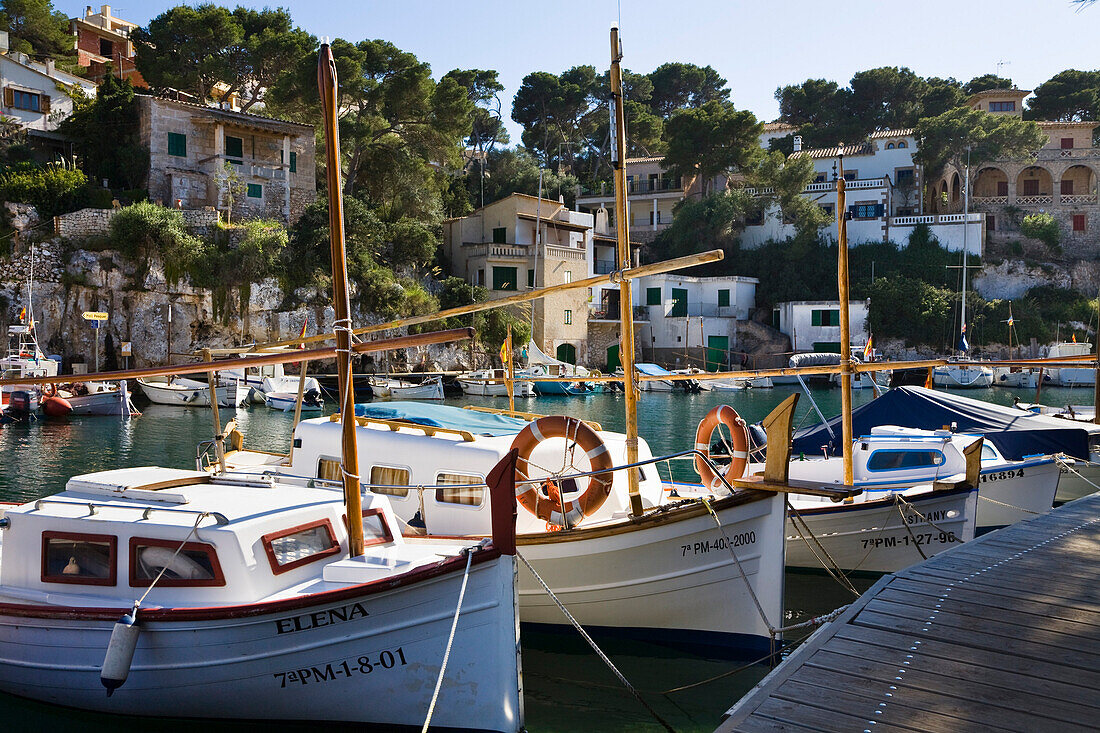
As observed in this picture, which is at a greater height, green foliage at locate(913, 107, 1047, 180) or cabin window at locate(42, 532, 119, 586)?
green foliage at locate(913, 107, 1047, 180)

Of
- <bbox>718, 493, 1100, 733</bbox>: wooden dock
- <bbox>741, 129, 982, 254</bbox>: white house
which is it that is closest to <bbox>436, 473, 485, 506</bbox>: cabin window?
<bbox>718, 493, 1100, 733</bbox>: wooden dock

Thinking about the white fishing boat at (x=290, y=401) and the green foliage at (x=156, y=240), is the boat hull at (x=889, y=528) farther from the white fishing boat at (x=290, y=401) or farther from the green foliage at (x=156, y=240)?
the green foliage at (x=156, y=240)

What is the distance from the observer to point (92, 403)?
3328 centimetres

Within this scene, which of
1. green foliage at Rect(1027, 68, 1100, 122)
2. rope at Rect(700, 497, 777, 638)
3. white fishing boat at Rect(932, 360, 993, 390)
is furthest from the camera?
green foliage at Rect(1027, 68, 1100, 122)

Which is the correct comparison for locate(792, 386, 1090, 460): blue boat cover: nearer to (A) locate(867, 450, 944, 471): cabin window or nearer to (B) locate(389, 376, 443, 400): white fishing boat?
(A) locate(867, 450, 944, 471): cabin window

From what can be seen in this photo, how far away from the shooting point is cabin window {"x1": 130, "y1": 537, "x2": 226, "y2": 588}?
703 centimetres

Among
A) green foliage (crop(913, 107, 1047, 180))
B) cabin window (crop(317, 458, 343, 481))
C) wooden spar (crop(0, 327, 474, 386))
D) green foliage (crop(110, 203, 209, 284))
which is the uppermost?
green foliage (crop(913, 107, 1047, 180))

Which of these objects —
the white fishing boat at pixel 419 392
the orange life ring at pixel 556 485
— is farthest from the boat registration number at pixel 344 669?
the white fishing boat at pixel 419 392

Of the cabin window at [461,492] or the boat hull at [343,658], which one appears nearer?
the boat hull at [343,658]

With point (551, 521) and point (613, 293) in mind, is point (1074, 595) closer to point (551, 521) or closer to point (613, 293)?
point (551, 521)

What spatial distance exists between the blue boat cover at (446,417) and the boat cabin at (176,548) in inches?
137

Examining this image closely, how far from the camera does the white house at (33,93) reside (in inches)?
1742

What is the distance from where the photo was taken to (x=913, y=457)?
14.9 meters

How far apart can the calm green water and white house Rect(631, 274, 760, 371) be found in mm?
9142
